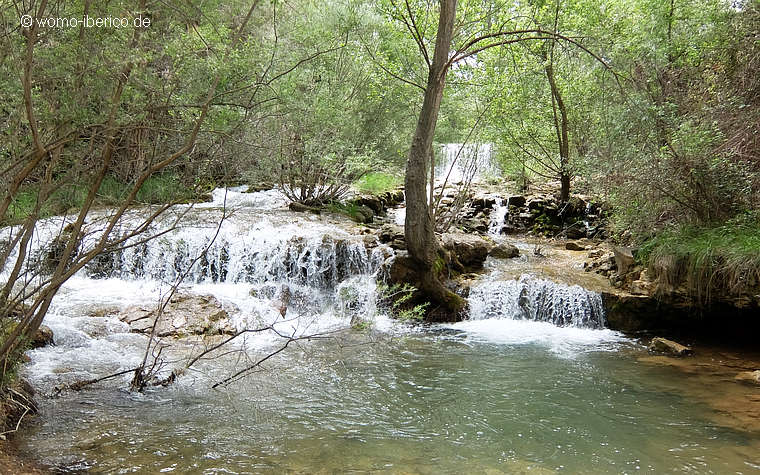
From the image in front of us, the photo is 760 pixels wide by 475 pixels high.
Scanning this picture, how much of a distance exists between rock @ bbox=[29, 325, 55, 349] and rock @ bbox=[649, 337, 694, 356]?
760 cm

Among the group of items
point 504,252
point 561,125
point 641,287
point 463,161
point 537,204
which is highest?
Result: point 561,125

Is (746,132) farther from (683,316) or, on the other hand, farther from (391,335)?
(391,335)

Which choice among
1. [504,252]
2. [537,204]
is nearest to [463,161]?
[537,204]

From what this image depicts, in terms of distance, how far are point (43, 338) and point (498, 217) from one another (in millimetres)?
11252

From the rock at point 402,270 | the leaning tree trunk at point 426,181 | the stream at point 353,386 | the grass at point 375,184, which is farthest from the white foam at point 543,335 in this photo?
the grass at point 375,184

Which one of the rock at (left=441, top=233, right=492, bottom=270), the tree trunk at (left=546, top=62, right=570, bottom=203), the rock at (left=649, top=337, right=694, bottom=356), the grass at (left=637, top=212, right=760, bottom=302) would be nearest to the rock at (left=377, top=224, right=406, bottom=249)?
the rock at (left=441, top=233, right=492, bottom=270)

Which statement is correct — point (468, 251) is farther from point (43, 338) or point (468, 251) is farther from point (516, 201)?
point (43, 338)

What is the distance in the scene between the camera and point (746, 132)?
6.52 metres

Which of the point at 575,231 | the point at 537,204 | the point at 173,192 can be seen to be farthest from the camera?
the point at 537,204

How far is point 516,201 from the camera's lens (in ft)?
48.6

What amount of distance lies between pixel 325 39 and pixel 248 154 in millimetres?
7979

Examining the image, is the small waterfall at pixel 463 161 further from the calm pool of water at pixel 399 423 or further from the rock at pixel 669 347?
the calm pool of water at pixel 399 423

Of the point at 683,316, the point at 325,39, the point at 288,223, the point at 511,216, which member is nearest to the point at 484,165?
the point at 511,216

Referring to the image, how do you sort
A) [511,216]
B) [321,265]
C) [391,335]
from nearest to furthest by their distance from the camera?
[391,335], [321,265], [511,216]
